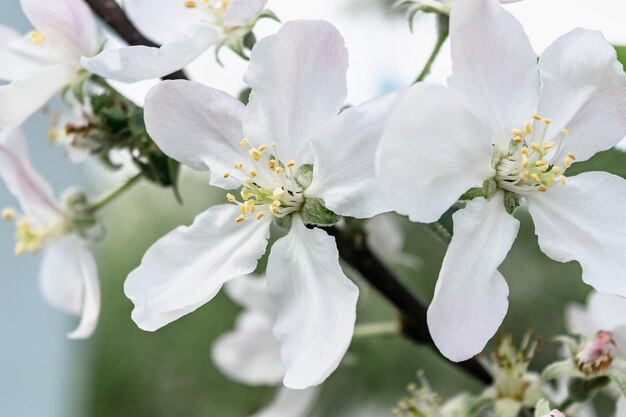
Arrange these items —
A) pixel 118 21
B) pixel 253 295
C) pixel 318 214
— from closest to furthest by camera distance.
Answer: pixel 318 214 → pixel 118 21 → pixel 253 295

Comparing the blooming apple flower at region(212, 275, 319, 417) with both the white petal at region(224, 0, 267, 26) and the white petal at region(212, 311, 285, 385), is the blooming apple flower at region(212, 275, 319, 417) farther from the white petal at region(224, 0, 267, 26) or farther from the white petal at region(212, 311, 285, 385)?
the white petal at region(224, 0, 267, 26)

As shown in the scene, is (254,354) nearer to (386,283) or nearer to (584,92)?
(386,283)

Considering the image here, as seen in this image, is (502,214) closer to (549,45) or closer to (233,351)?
(549,45)

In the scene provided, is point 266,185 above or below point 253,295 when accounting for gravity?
above

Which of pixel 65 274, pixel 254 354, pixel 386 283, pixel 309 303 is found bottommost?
pixel 254 354

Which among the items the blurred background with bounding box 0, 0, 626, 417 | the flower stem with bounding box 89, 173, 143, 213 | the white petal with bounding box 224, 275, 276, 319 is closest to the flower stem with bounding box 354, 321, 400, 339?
the white petal with bounding box 224, 275, 276, 319

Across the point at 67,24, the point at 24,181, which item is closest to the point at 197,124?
the point at 67,24
